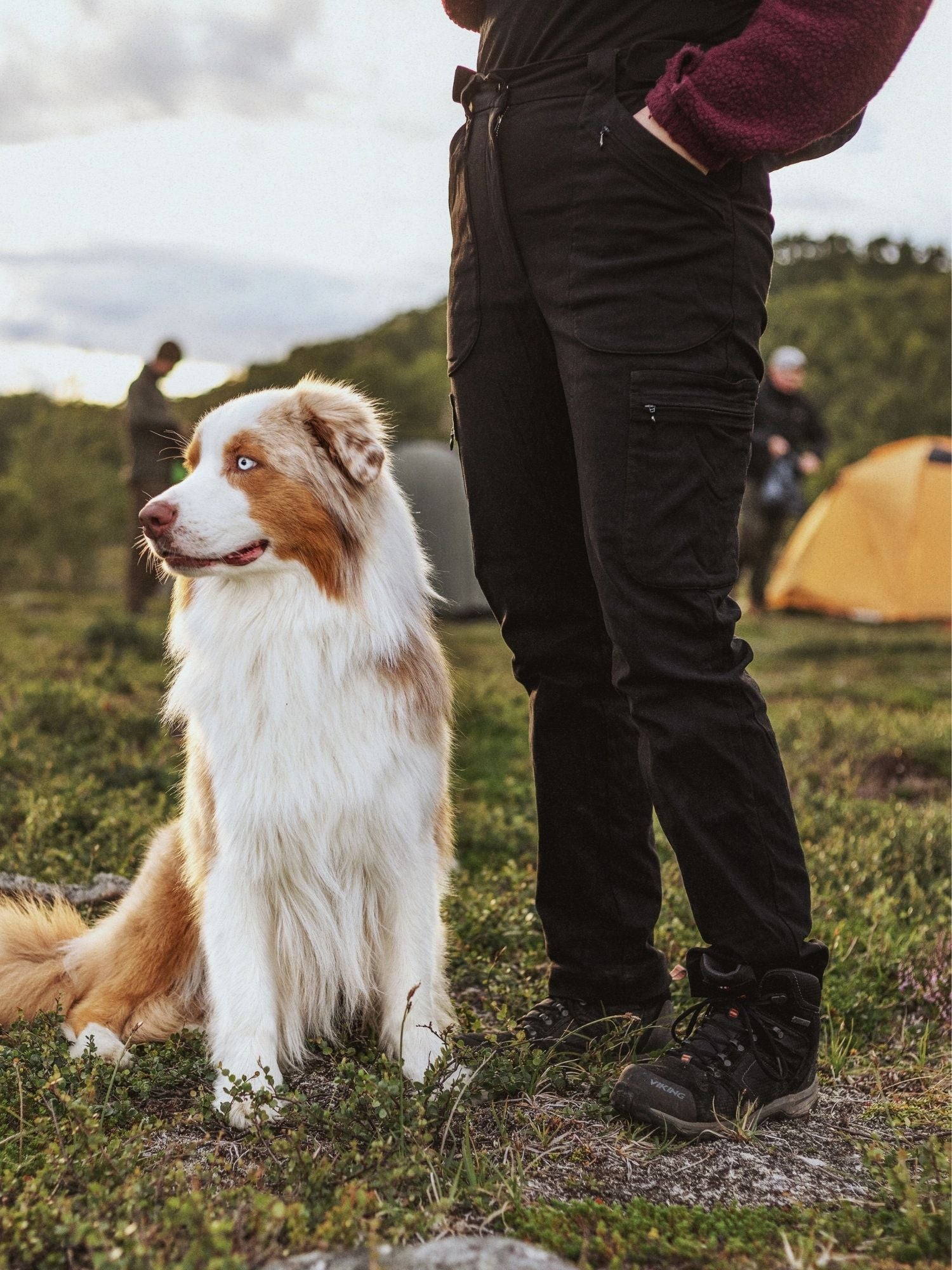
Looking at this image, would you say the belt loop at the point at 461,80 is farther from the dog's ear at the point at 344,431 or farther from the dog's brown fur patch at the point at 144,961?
the dog's brown fur patch at the point at 144,961

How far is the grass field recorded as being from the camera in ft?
5.31

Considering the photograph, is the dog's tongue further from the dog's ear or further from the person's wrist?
the person's wrist

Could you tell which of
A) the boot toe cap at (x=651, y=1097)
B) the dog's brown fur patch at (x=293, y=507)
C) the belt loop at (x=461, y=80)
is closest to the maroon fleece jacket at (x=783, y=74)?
the belt loop at (x=461, y=80)

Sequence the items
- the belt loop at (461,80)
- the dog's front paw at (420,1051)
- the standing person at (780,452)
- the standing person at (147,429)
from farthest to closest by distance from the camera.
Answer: the standing person at (780,452), the standing person at (147,429), the dog's front paw at (420,1051), the belt loop at (461,80)

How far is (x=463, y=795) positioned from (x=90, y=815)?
1.64 meters

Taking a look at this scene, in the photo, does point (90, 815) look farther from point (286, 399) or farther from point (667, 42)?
point (667, 42)

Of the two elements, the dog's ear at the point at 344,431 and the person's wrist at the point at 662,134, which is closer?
the person's wrist at the point at 662,134

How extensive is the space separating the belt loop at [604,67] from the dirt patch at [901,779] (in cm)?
349

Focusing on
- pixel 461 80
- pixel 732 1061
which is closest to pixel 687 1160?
pixel 732 1061

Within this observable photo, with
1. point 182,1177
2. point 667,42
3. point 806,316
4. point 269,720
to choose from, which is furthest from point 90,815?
point 806,316

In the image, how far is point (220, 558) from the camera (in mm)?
2297

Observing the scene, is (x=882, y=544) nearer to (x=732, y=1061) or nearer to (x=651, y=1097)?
(x=732, y=1061)

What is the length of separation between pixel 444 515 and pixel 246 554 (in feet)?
34.6

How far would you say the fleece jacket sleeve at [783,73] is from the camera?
175cm
